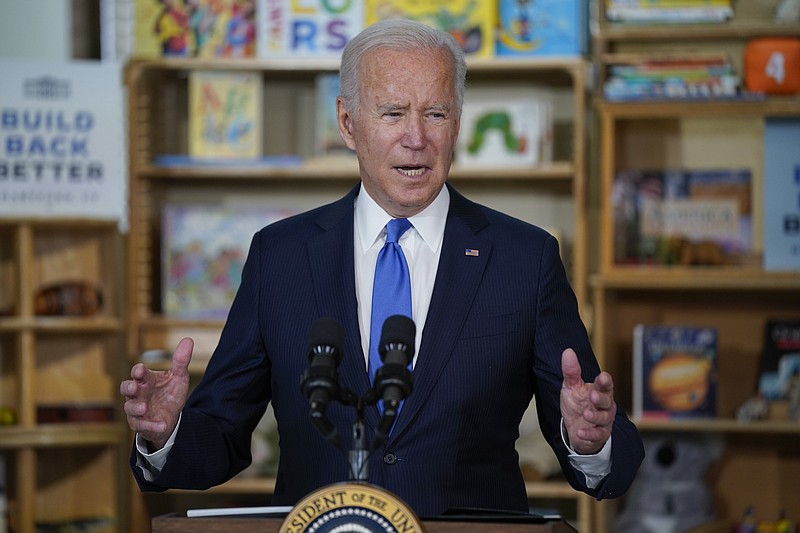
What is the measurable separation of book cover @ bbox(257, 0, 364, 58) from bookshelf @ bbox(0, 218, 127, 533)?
2.78 feet

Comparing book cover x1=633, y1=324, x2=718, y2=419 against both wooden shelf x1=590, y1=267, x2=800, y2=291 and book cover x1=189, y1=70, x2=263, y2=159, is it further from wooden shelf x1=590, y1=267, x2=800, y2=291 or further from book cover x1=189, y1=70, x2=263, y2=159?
book cover x1=189, y1=70, x2=263, y2=159

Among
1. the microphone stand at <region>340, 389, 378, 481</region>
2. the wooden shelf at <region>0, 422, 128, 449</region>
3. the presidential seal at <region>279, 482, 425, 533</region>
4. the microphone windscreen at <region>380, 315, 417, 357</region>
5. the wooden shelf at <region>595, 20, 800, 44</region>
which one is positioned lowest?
the wooden shelf at <region>0, 422, 128, 449</region>

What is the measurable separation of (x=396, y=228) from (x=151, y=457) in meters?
0.50

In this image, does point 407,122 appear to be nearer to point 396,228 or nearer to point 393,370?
point 396,228

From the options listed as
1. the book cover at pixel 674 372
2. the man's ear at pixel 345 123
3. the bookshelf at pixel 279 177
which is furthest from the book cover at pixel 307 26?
the man's ear at pixel 345 123

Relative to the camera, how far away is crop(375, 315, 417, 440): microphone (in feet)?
4.00

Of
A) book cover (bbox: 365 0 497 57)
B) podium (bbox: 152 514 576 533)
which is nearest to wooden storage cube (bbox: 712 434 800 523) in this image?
book cover (bbox: 365 0 497 57)

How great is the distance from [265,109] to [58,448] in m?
1.39

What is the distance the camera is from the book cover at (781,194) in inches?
144

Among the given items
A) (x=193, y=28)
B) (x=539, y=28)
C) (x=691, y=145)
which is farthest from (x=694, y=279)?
(x=193, y=28)

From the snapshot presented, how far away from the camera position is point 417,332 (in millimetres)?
1740

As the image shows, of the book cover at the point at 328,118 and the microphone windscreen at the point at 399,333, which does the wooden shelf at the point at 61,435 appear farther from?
the microphone windscreen at the point at 399,333

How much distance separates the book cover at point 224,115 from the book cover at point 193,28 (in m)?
0.09

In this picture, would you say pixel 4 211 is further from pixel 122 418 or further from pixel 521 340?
pixel 521 340
